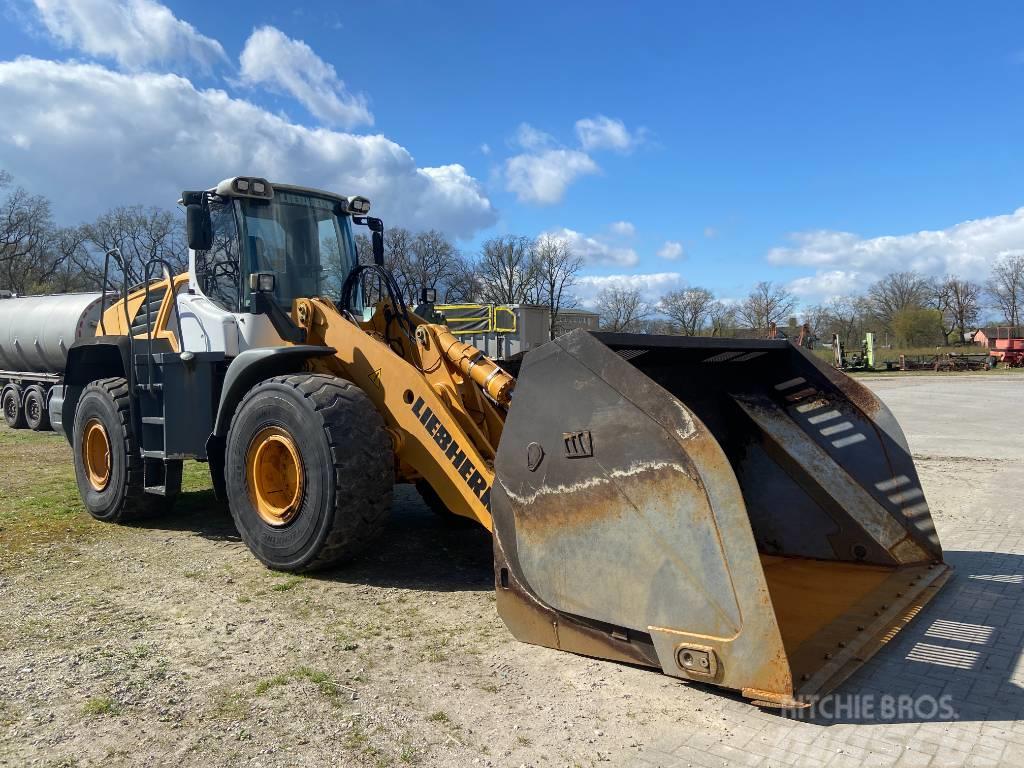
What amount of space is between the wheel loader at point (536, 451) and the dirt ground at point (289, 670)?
0.87 ft

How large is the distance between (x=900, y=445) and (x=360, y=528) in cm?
347

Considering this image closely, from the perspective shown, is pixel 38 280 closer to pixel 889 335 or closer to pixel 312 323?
pixel 312 323

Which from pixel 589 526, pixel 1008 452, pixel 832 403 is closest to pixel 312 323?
pixel 589 526

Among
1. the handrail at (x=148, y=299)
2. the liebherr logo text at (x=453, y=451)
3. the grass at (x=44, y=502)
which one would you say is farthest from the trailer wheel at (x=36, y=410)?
the liebherr logo text at (x=453, y=451)

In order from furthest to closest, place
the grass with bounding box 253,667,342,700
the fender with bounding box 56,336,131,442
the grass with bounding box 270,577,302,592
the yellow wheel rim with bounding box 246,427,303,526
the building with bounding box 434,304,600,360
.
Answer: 1. the building with bounding box 434,304,600,360
2. the fender with bounding box 56,336,131,442
3. the yellow wheel rim with bounding box 246,427,303,526
4. the grass with bounding box 270,577,302,592
5. the grass with bounding box 253,667,342,700

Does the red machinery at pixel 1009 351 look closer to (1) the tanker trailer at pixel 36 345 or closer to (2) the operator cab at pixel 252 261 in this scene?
(1) the tanker trailer at pixel 36 345

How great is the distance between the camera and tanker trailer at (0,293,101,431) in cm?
1691

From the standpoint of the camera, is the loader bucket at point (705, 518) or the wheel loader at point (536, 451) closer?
the loader bucket at point (705, 518)

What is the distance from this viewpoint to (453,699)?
3338 millimetres

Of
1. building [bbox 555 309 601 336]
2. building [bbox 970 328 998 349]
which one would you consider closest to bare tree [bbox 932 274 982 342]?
building [bbox 970 328 998 349]

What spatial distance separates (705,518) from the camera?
310cm

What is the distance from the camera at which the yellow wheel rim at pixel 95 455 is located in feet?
23.3

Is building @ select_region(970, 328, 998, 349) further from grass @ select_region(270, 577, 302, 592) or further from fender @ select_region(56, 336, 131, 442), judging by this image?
grass @ select_region(270, 577, 302, 592)

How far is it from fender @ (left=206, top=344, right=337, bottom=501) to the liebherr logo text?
0.95 m
